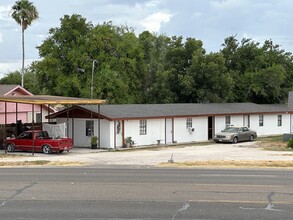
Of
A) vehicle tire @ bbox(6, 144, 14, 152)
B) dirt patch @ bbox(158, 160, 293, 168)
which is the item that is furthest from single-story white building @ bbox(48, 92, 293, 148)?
dirt patch @ bbox(158, 160, 293, 168)

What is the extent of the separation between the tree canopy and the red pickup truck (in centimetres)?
2442

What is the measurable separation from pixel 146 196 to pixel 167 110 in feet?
108

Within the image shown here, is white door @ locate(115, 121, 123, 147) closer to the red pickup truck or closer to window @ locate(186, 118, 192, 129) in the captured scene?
the red pickup truck

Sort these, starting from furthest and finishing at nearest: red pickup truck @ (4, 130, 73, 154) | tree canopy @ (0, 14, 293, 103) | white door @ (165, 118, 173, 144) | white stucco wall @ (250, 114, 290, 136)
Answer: tree canopy @ (0, 14, 293, 103) < white stucco wall @ (250, 114, 290, 136) < white door @ (165, 118, 173, 144) < red pickup truck @ (4, 130, 73, 154)

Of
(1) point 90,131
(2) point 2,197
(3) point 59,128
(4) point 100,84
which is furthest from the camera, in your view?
(4) point 100,84

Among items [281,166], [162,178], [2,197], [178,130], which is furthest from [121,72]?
[2,197]

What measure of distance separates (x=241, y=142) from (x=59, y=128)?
17.6m

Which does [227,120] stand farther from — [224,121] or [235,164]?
[235,164]

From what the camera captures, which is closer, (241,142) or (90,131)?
(90,131)

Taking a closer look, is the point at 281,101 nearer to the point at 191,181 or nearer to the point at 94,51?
the point at 94,51

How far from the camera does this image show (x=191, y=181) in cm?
1758

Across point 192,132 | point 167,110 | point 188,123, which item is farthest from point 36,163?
point 192,132

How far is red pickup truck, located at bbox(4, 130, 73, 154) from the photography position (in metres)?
34.3

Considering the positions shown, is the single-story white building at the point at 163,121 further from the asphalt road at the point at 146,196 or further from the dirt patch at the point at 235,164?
the asphalt road at the point at 146,196
